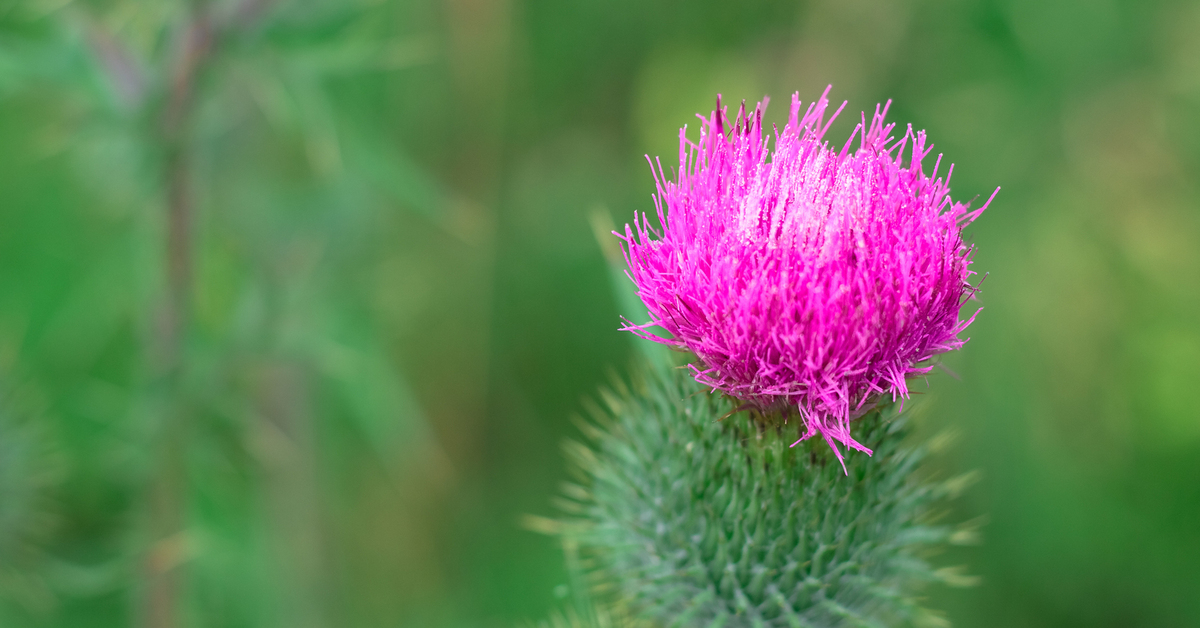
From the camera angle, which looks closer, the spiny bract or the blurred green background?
the spiny bract

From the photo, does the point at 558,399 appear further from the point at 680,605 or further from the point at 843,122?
the point at 680,605

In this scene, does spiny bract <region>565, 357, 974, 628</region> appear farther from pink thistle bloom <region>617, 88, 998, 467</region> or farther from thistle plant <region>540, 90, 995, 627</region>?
pink thistle bloom <region>617, 88, 998, 467</region>

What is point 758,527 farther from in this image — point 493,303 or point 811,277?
point 493,303

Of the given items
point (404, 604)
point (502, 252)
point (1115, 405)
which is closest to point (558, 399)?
point (502, 252)

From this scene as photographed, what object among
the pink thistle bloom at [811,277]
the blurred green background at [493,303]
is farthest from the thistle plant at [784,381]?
the blurred green background at [493,303]

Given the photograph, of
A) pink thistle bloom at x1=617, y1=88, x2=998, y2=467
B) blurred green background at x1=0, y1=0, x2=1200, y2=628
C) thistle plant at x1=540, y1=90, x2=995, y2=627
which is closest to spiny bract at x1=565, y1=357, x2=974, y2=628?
thistle plant at x1=540, y1=90, x2=995, y2=627

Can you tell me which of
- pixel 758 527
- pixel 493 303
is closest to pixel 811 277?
pixel 758 527

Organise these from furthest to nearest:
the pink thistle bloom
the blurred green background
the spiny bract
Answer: the blurred green background < the spiny bract < the pink thistle bloom
